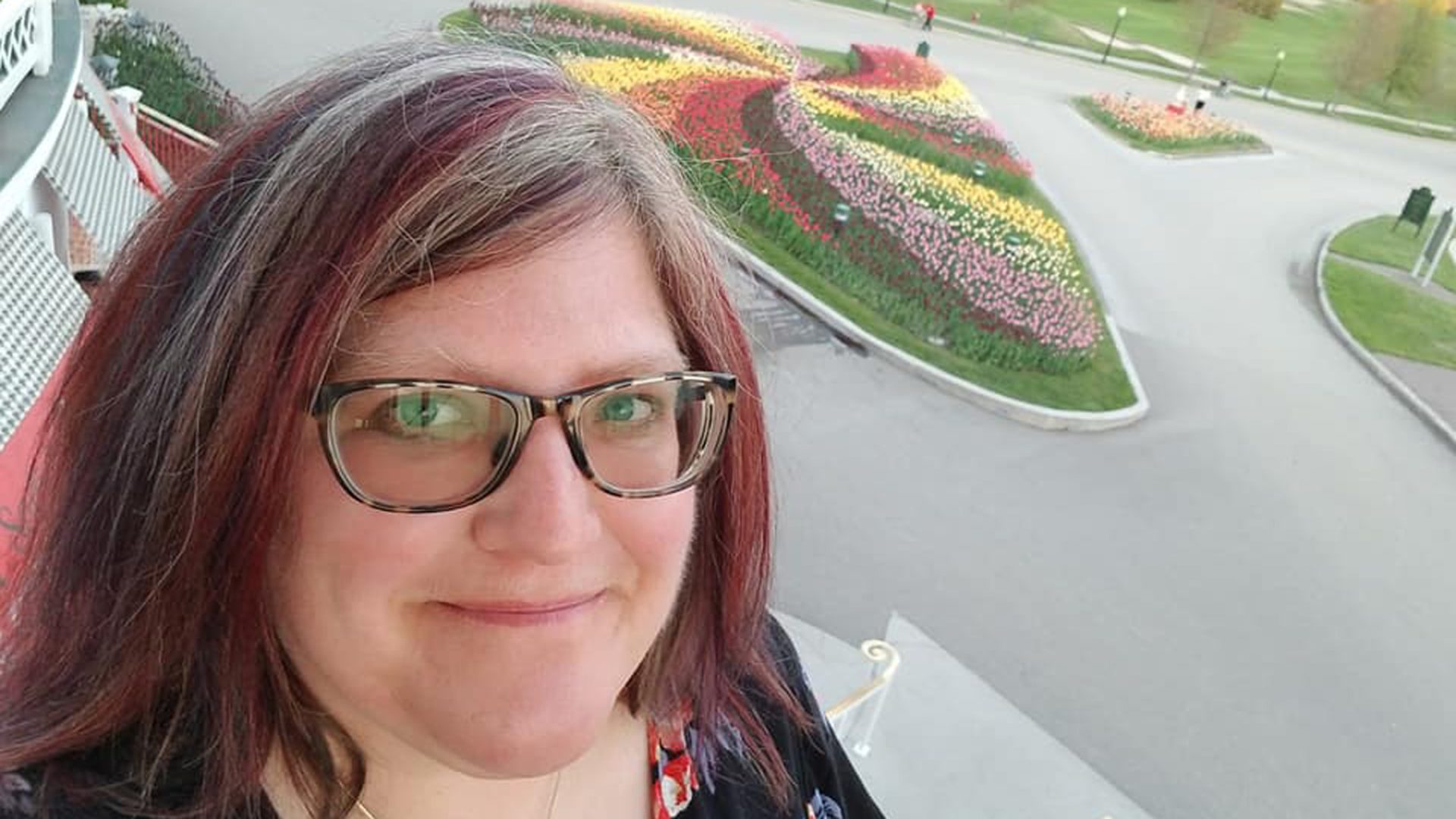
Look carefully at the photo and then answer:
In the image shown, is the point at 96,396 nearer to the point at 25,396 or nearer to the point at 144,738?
the point at 144,738

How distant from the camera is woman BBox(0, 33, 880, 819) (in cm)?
74

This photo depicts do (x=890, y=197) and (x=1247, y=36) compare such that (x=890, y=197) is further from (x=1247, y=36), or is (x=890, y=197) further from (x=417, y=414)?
(x=1247, y=36)

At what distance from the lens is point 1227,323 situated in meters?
7.83

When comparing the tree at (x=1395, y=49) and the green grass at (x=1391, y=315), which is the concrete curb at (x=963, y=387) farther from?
the tree at (x=1395, y=49)

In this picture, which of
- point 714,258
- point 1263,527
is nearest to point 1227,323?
point 1263,527

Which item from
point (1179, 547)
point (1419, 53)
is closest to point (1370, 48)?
point (1419, 53)

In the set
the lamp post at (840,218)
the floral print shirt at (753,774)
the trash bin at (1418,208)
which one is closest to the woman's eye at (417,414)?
the floral print shirt at (753,774)

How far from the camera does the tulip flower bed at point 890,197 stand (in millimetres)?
6676

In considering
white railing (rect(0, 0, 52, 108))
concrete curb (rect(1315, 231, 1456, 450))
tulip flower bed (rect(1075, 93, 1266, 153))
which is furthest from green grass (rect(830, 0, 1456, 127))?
white railing (rect(0, 0, 52, 108))

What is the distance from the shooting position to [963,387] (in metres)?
6.21

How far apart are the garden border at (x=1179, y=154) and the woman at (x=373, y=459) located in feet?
37.9

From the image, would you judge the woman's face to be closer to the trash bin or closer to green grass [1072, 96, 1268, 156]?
the trash bin

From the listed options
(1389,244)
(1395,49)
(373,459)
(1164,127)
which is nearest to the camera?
(373,459)

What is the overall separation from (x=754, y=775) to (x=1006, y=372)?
5.58 meters
